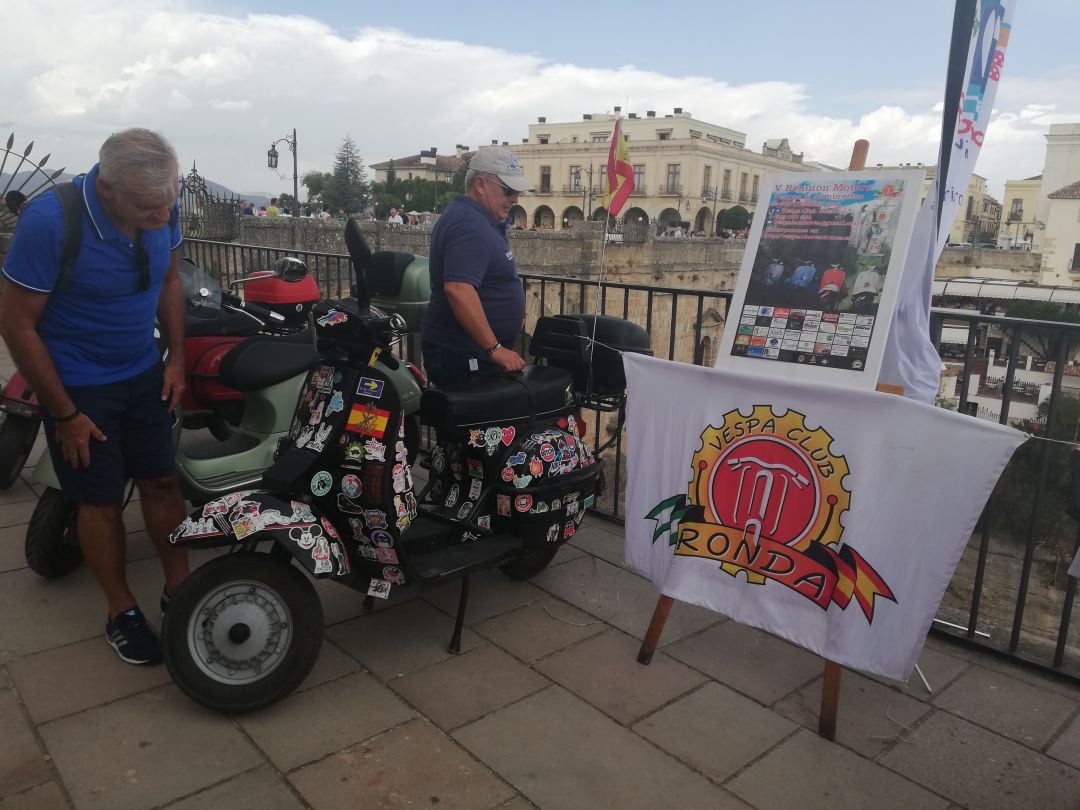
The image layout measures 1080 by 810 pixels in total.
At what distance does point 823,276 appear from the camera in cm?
272

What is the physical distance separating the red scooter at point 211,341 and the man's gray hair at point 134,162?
4.31 feet

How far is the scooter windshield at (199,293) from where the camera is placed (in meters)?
3.85

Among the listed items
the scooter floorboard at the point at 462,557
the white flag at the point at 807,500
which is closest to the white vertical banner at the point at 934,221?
the white flag at the point at 807,500

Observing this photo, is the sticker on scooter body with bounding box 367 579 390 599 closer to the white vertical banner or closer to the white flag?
the white flag

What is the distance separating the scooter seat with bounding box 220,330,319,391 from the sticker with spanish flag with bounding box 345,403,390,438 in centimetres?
74

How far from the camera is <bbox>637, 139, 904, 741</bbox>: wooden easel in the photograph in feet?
8.45

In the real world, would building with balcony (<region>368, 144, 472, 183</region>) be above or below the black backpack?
above

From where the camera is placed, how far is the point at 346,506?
2752mm

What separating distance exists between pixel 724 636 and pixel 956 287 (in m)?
31.6

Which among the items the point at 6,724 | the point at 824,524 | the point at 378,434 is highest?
the point at 378,434

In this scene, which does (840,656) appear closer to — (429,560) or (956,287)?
(429,560)

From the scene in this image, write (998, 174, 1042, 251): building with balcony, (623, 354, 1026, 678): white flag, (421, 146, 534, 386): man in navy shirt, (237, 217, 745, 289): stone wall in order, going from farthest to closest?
(998, 174, 1042, 251): building with balcony < (237, 217, 745, 289): stone wall < (421, 146, 534, 386): man in navy shirt < (623, 354, 1026, 678): white flag

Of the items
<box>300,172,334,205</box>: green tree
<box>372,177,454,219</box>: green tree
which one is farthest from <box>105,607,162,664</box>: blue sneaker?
<box>300,172,334,205</box>: green tree

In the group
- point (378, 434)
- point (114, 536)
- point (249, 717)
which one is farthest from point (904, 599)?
point (114, 536)
